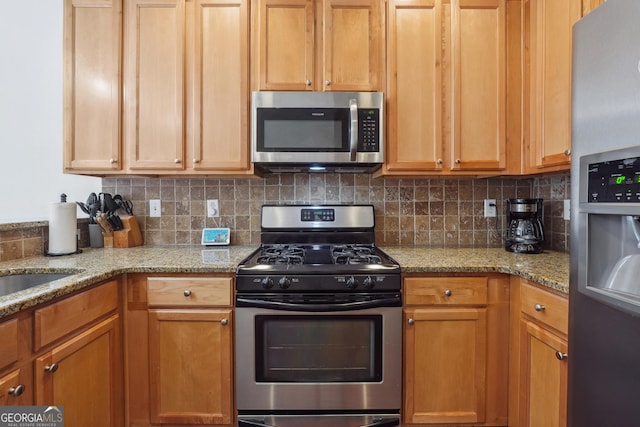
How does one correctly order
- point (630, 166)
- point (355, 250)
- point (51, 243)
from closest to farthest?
point (630, 166), point (51, 243), point (355, 250)

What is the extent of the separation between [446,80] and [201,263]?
1617 millimetres

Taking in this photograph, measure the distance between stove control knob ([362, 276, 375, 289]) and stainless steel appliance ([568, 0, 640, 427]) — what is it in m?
0.74

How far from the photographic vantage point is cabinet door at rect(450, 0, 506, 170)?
1.87 metres

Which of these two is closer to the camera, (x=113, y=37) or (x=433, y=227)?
(x=113, y=37)

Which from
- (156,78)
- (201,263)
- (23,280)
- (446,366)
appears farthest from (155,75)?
(446,366)

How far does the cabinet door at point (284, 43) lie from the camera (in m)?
1.87

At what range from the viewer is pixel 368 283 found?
1562 millimetres

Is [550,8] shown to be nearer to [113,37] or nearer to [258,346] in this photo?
[258,346]

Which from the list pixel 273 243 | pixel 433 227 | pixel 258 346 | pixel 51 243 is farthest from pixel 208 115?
pixel 433 227

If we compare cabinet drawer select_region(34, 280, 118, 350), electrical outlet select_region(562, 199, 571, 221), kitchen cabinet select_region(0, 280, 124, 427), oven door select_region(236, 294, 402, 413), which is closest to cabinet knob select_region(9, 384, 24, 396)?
kitchen cabinet select_region(0, 280, 124, 427)

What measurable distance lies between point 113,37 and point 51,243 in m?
1.16

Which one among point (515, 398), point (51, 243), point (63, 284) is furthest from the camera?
point (51, 243)

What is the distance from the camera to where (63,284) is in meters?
1.23

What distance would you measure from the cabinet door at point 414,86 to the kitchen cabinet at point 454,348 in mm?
683
